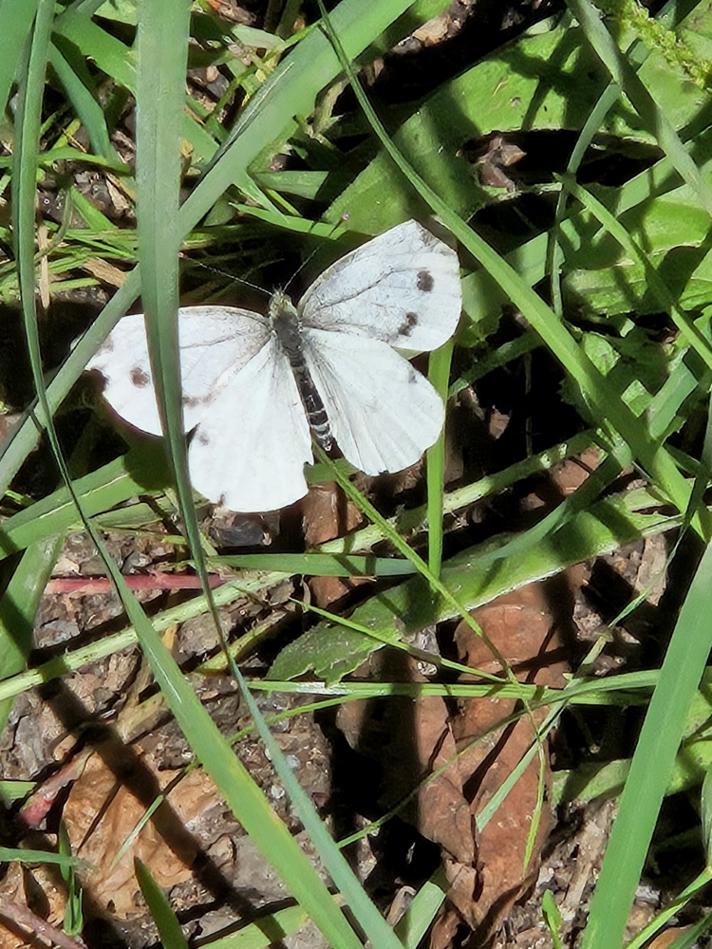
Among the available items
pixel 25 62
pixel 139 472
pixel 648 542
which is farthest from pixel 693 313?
pixel 25 62

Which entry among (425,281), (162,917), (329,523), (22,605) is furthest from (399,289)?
(162,917)

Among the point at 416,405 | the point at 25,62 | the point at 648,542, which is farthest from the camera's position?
the point at 648,542

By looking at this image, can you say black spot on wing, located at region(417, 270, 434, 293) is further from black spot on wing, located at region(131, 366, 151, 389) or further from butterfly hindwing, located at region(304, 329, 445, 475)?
black spot on wing, located at region(131, 366, 151, 389)

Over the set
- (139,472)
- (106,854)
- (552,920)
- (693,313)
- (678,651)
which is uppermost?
(139,472)

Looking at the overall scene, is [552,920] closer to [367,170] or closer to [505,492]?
[505,492]

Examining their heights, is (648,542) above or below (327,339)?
below

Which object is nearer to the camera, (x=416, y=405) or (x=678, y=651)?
(x=678, y=651)

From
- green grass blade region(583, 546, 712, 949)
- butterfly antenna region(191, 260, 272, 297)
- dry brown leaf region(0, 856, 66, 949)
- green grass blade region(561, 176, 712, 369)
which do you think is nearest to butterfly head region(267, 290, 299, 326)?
butterfly antenna region(191, 260, 272, 297)

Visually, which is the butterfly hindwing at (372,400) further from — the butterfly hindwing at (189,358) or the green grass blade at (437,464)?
the butterfly hindwing at (189,358)
